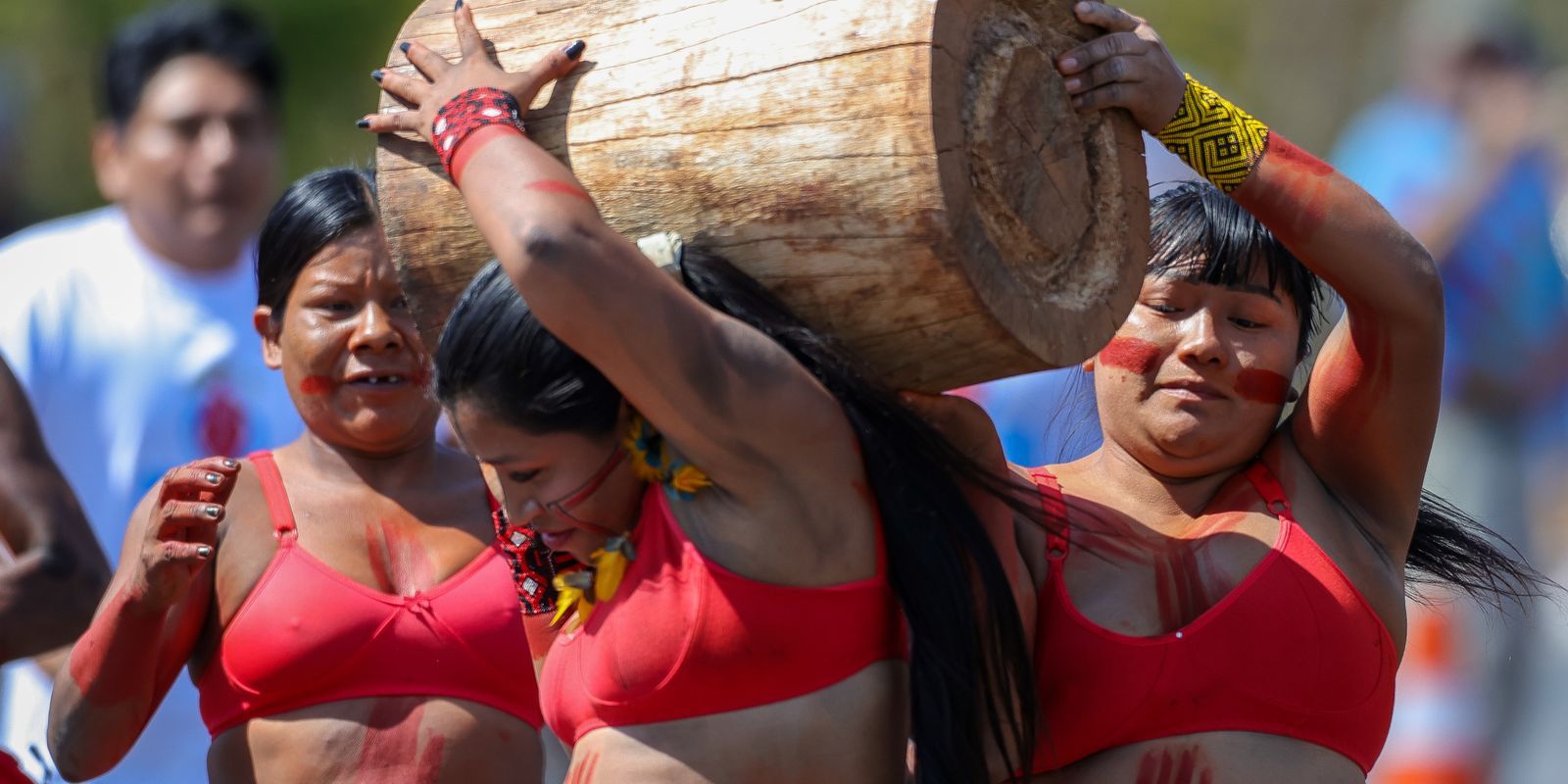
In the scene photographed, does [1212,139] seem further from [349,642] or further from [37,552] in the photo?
[37,552]

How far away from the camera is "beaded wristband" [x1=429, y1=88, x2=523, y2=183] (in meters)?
2.58

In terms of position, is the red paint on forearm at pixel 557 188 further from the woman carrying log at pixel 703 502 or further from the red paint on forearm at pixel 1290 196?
the red paint on forearm at pixel 1290 196

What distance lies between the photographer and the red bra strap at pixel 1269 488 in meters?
3.04

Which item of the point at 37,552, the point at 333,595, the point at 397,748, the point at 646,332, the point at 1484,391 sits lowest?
the point at 1484,391

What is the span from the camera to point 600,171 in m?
2.63

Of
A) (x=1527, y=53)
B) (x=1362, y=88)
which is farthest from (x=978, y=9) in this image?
(x=1362, y=88)

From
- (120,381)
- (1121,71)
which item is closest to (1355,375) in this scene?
(1121,71)

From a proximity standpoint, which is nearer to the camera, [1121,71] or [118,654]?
[1121,71]

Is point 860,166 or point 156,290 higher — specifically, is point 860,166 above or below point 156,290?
above

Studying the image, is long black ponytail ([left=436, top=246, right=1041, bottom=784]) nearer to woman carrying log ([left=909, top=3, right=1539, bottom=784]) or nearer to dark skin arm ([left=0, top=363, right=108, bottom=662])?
woman carrying log ([left=909, top=3, right=1539, bottom=784])

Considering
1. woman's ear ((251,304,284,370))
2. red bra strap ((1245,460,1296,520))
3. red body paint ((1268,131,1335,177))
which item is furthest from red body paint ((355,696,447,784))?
red body paint ((1268,131,1335,177))

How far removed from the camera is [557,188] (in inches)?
96.7

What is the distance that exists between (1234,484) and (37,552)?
2.34 metres

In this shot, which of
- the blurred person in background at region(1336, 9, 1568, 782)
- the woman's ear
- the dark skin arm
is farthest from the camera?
the blurred person in background at region(1336, 9, 1568, 782)
